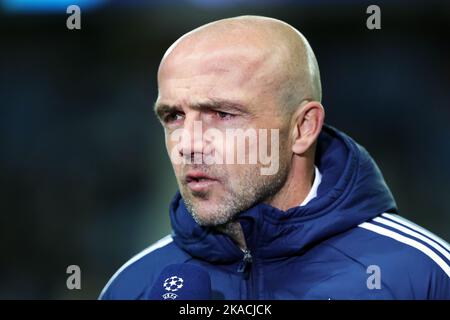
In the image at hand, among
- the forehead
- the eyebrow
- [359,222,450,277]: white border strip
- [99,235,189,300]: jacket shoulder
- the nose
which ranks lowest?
[99,235,189,300]: jacket shoulder

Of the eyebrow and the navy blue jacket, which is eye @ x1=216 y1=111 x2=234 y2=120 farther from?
the navy blue jacket

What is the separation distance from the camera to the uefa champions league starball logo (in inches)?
56.9

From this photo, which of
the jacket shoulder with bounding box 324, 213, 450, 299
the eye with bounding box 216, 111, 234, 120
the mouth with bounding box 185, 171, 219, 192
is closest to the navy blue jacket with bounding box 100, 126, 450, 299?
the jacket shoulder with bounding box 324, 213, 450, 299

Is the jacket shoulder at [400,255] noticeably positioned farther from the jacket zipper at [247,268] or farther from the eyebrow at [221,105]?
the eyebrow at [221,105]

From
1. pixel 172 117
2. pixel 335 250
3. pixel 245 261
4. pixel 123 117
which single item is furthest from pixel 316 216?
pixel 123 117

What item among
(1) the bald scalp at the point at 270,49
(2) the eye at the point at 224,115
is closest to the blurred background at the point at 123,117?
(1) the bald scalp at the point at 270,49

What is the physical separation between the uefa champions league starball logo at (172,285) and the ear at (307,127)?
447mm

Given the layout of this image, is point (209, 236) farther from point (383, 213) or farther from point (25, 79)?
point (25, 79)

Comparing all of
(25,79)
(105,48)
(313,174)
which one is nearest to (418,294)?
(313,174)

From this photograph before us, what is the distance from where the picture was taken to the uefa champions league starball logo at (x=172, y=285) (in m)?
1.45

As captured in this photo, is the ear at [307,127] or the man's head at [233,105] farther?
the ear at [307,127]

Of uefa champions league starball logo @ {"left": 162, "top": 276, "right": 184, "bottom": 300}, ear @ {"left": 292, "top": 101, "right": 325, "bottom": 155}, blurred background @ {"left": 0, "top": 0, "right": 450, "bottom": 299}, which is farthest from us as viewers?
blurred background @ {"left": 0, "top": 0, "right": 450, "bottom": 299}

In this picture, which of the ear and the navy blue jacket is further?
the ear

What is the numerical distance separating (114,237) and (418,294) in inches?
71.1
